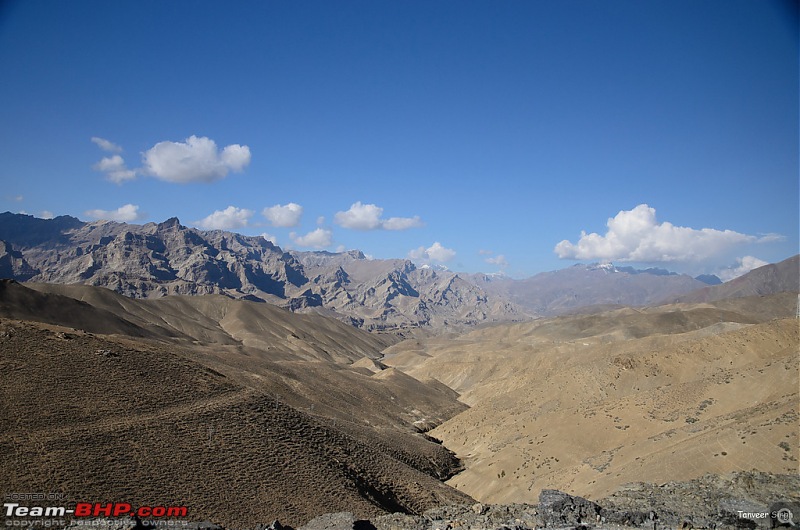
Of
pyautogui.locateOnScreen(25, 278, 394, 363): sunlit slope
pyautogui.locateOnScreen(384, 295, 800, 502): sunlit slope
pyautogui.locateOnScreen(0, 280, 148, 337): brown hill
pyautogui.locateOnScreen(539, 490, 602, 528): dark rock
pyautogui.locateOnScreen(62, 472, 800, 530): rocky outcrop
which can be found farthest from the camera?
pyautogui.locateOnScreen(25, 278, 394, 363): sunlit slope

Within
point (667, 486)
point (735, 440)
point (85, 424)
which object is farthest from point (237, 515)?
point (735, 440)

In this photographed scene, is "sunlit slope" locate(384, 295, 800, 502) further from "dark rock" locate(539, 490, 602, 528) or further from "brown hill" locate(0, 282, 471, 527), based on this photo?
"dark rock" locate(539, 490, 602, 528)

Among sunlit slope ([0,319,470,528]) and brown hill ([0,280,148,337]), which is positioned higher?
brown hill ([0,280,148,337])

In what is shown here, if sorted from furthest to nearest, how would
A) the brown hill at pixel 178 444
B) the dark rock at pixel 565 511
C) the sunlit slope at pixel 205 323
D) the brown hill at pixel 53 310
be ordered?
the sunlit slope at pixel 205 323 < the brown hill at pixel 53 310 < the brown hill at pixel 178 444 < the dark rock at pixel 565 511

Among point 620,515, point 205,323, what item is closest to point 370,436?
point 620,515

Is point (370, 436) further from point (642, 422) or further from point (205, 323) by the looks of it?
point (205, 323)

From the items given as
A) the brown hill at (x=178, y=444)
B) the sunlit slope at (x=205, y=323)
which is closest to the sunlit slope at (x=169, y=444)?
the brown hill at (x=178, y=444)

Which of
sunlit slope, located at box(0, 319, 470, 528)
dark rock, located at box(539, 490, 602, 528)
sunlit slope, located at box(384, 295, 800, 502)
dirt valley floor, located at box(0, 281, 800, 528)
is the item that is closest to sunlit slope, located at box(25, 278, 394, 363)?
sunlit slope, located at box(384, 295, 800, 502)

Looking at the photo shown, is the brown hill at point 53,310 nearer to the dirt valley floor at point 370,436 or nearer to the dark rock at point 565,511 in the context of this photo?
the dirt valley floor at point 370,436

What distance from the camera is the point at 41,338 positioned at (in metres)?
34.4

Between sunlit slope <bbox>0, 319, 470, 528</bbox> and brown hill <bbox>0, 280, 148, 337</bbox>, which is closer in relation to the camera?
sunlit slope <bbox>0, 319, 470, 528</bbox>

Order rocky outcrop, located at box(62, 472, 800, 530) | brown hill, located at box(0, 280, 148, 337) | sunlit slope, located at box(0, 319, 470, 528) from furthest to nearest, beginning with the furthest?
brown hill, located at box(0, 280, 148, 337) < sunlit slope, located at box(0, 319, 470, 528) < rocky outcrop, located at box(62, 472, 800, 530)

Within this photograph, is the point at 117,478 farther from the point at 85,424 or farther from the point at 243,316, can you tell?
the point at 243,316

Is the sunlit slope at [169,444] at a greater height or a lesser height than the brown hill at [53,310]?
lesser
